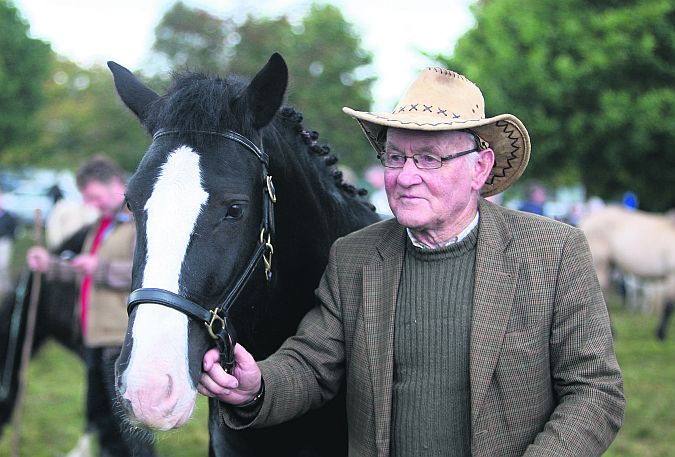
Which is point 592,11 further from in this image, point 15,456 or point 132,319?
point 132,319

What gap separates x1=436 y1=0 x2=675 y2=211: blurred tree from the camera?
1009cm

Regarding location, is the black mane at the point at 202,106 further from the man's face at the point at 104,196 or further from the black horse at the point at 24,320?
the black horse at the point at 24,320

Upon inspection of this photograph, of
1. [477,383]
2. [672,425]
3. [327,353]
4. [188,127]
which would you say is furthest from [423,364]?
[672,425]

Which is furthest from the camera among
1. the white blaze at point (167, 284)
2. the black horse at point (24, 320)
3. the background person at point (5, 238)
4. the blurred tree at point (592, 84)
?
the blurred tree at point (592, 84)

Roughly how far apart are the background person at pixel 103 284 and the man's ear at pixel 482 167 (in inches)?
128

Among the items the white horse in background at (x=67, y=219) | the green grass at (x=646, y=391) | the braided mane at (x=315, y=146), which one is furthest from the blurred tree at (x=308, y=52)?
the braided mane at (x=315, y=146)

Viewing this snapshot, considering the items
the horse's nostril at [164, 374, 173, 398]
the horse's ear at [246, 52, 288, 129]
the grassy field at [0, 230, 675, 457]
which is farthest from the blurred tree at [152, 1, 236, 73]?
the horse's nostril at [164, 374, 173, 398]

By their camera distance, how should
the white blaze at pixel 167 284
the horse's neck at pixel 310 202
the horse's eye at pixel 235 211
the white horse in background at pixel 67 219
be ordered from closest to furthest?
the white blaze at pixel 167 284 → the horse's eye at pixel 235 211 → the horse's neck at pixel 310 202 → the white horse in background at pixel 67 219

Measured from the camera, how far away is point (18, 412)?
18.4 ft

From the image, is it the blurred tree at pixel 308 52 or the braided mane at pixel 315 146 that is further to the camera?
the blurred tree at pixel 308 52

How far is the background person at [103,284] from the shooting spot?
5.20 meters

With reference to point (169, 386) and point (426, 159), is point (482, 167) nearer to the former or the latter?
point (426, 159)

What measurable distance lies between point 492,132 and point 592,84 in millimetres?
8892

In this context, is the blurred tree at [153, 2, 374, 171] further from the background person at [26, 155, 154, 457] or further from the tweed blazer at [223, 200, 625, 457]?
the tweed blazer at [223, 200, 625, 457]
